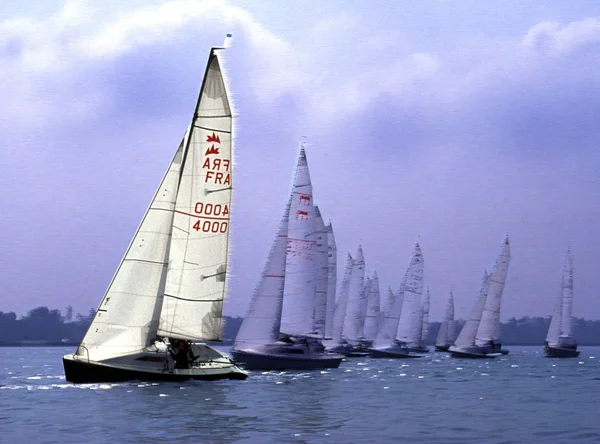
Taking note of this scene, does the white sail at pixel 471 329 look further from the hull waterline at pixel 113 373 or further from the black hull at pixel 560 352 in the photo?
the hull waterline at pixel 113 373

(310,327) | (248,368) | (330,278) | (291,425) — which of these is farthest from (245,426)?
(330,278)

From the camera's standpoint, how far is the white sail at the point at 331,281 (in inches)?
2889

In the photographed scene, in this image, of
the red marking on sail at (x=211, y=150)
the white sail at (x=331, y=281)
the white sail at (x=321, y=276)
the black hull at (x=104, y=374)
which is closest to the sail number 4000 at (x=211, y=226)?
the red marking on sail at (x=211, y=150)

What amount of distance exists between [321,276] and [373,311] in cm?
4083

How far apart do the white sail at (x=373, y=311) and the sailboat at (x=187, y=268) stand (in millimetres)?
65129

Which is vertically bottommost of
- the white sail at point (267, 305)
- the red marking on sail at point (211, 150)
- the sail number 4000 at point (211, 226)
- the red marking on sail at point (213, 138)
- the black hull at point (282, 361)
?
the black hull at point (282, 361)

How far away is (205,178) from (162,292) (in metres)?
4.79

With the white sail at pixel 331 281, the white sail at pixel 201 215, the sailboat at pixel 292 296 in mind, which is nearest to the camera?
the white sail at pixel 201 215

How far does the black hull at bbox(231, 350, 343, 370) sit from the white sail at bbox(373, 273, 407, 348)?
132ft

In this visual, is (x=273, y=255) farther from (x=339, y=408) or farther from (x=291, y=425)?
(x=291, y=425)

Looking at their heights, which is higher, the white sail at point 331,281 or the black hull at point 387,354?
the white sail at point 331,281

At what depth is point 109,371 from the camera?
35.9 metres

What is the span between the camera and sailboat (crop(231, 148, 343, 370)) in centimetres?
5494

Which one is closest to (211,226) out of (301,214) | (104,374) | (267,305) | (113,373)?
(113,373)
